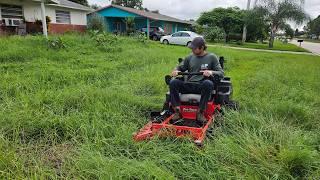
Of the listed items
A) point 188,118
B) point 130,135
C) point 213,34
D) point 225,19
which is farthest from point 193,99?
point 225,19

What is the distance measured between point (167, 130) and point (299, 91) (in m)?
4.02

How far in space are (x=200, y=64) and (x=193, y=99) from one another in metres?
0.67

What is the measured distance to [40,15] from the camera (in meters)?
18.0

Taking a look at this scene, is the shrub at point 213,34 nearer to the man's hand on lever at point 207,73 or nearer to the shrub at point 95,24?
the shrub at point 95,24

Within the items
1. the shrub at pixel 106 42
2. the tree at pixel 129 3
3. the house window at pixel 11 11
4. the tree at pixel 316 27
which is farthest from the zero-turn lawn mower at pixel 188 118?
the tree at pixel 316 27

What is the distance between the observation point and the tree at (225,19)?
3241 cm

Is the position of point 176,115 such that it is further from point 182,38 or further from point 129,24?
point 129,24

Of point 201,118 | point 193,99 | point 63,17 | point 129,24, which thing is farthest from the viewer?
point 129,24

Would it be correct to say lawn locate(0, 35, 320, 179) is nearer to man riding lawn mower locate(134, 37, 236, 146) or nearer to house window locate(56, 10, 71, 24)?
man riding lawn mower locate(134, 37, 236, 146)

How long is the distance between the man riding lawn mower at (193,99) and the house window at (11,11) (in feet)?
46.4

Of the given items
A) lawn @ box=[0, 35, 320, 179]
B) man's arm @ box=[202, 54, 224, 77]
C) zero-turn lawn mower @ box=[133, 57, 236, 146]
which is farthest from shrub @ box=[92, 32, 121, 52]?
man's arm @ box=[202, 54, 224, 77]

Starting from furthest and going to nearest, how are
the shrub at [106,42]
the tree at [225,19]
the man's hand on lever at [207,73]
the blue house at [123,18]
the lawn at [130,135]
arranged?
the tree at [225,19], the blue house at [123,18], the shrub at [106,42], the man's hand on lever at [207,73], the lawn at [130,135]

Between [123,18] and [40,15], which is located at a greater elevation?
[123,18]

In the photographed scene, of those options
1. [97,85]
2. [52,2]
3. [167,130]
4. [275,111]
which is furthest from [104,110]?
[52,2]
